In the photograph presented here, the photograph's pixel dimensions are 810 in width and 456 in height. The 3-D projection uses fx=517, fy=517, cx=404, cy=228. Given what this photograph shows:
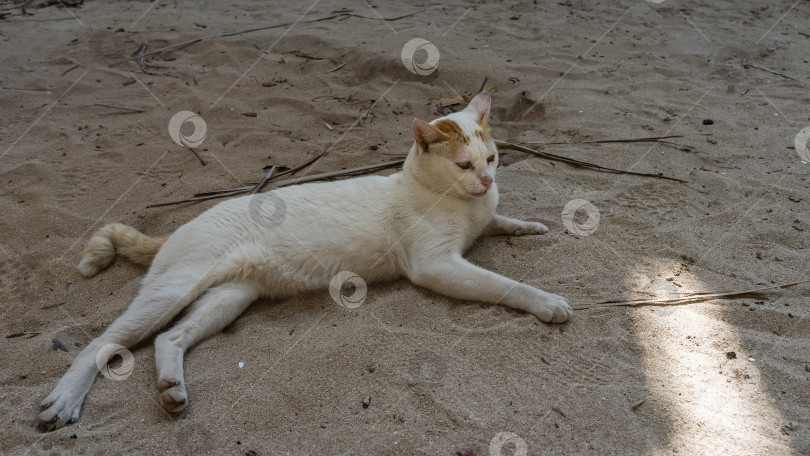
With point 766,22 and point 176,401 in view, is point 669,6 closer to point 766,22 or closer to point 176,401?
point 766,22

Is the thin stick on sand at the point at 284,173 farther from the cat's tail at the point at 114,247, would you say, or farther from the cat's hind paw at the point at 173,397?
the cat's hind paw at the point at 173,397

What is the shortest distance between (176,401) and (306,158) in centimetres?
239

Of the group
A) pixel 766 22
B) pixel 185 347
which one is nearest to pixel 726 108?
pixel 766 22

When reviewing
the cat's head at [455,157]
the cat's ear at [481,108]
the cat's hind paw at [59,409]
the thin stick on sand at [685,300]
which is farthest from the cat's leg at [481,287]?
the cat's hind paw at [59,409]

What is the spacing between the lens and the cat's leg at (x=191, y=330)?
2.15m

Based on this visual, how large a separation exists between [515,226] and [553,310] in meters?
0.83

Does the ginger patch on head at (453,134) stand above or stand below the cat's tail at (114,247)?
above

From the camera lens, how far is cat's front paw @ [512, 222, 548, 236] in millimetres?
3133

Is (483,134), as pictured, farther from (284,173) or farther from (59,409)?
(59,409)

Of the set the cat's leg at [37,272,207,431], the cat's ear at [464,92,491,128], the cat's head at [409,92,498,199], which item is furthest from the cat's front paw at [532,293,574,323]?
the cat's leg at [37,272,207,431]

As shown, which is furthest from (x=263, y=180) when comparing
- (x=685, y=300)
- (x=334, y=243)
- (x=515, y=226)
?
(x=685, y=300)

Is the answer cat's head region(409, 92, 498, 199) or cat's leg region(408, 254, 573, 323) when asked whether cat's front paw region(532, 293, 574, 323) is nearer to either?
cat's leg region(408, 254, 573, 323)

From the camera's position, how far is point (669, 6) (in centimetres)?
679

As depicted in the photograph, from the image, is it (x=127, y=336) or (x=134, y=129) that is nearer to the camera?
(x=127, y=336)
